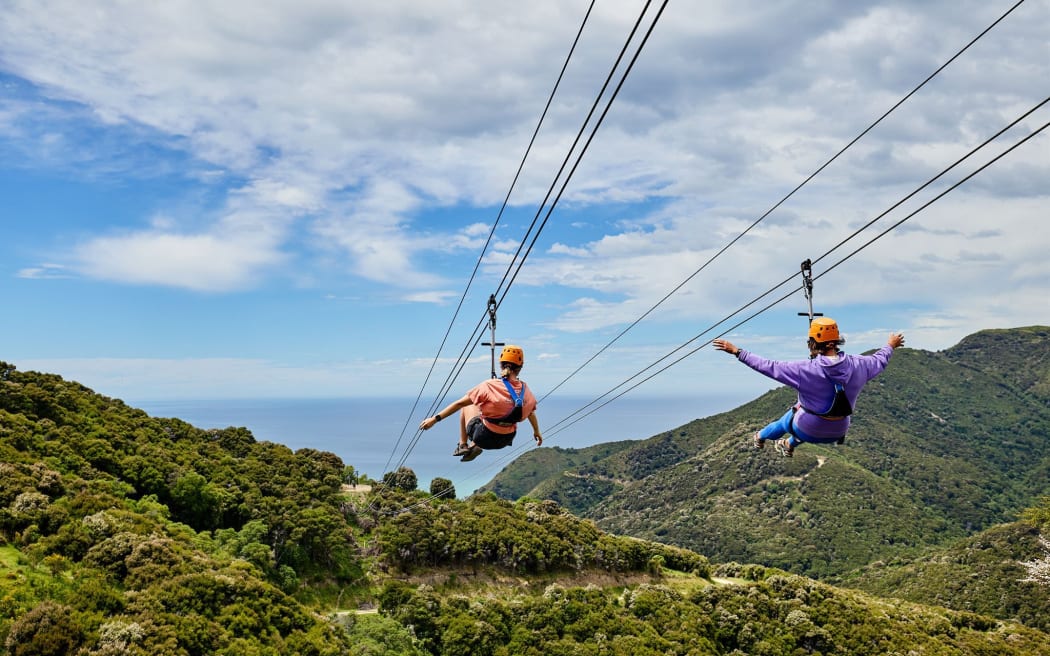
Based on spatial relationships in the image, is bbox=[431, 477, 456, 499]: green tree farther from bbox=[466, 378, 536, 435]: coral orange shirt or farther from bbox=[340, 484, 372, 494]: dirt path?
bbox=[466, 378, 536, 435]: coral orange shirt

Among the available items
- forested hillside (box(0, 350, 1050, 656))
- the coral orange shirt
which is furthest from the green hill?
the coral orange shirt

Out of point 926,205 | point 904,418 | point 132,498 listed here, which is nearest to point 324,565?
point 132,498

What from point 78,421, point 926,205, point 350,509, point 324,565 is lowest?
point 324,565

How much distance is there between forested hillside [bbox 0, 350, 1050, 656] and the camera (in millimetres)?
27156

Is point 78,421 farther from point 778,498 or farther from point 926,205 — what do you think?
point 778,498

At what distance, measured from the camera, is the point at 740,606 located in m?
48.3

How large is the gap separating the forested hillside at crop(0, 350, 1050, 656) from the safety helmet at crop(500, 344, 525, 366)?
20915mm

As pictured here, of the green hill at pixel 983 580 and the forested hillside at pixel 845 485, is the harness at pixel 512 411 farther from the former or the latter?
the forested hillside at pixel 845 485

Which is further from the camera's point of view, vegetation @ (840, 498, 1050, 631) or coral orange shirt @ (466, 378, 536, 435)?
vegetation @ (840, 498, 1050, 631)

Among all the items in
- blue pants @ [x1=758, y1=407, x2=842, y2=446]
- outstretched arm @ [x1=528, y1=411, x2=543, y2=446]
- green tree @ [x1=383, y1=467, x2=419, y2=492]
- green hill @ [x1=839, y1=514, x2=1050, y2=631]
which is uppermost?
green tree @ [x1=383, y1=467, x2=419, y2=492]

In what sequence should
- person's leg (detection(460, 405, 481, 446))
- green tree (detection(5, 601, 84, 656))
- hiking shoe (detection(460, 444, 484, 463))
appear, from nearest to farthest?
person's leg (detection(460, 405, 481, 446))
hiking shoe (detection(460, 444, 484, 463))
green tree (detection(5, 601, 84, 656))

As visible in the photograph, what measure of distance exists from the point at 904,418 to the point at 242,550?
191 m

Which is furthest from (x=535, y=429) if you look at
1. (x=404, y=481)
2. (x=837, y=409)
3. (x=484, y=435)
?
(x=404, y=481)

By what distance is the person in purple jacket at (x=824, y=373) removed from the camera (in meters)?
8.23
